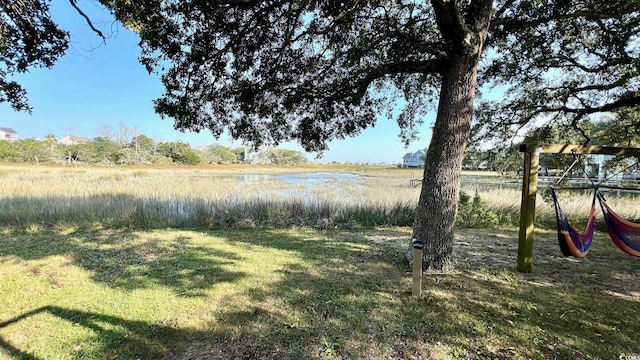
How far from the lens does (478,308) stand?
8.82 feet

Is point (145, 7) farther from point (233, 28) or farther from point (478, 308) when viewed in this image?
point (478, 308)

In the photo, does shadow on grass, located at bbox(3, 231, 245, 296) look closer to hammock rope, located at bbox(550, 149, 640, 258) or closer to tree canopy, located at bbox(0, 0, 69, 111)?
tree canopy, located at bbox(0, 0, 69, 111)

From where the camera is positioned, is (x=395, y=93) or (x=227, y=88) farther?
(x=395, y=93)

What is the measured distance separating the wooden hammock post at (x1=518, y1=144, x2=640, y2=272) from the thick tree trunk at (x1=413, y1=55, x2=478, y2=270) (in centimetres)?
83

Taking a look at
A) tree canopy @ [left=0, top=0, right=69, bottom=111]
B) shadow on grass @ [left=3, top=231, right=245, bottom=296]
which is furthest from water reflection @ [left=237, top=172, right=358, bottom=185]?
tree canopy @ [left=0, top=0, right=69, bottom=111]

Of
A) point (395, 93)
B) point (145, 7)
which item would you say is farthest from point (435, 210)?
point (145, 7)

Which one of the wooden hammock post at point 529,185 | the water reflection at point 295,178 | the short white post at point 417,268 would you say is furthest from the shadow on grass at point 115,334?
the water reflection at point 295,178

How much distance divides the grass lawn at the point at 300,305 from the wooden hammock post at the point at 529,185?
0.93ft

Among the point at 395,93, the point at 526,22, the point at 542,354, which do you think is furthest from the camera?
the point at 395,93

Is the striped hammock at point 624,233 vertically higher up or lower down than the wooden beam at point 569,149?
lower down

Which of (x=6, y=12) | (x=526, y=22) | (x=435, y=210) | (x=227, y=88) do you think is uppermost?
(x=526, y=22)

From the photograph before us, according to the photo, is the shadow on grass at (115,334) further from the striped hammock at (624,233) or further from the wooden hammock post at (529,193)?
the striped hammock at (624,233)

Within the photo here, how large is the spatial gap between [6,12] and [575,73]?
329 inches

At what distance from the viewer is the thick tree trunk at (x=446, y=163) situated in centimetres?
334
